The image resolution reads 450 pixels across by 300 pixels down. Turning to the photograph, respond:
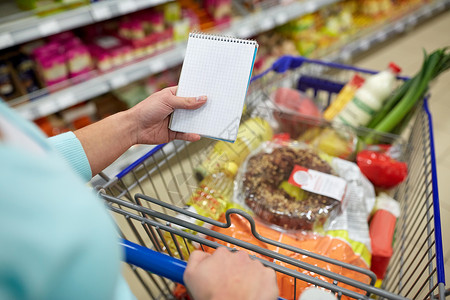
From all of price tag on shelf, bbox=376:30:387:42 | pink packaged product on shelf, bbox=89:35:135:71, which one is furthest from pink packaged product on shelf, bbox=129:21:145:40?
price tag on shelf, bbox=376:30:387:42

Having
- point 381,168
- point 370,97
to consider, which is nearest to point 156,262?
point 381,168

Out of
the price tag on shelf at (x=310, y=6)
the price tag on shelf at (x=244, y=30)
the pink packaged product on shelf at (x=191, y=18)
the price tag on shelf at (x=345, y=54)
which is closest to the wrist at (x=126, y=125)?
the pink packaged product on shelf at (x=191, y=18)

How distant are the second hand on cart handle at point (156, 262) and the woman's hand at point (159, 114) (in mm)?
307

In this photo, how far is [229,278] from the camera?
0.47 m

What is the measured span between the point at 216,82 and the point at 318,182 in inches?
18.0

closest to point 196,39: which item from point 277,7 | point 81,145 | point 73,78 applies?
point 81,145

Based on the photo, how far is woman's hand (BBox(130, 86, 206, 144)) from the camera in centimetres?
76

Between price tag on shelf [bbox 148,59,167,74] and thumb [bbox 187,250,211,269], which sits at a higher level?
price tag on shelf [bbox 148,59,167,74]

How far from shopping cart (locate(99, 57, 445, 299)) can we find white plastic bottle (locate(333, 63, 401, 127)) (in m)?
0.10

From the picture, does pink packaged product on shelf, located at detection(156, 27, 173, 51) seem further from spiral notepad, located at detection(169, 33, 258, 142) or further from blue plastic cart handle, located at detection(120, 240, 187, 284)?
blue plastic cart handle, located at detection(120, 240, 187, 284)

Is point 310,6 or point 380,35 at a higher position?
point 310,6

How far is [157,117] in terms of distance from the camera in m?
0.80

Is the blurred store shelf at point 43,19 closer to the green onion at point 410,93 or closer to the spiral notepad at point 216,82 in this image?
the spiral notepad at point 216,82

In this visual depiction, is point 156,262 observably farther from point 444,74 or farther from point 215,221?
point 444,74
